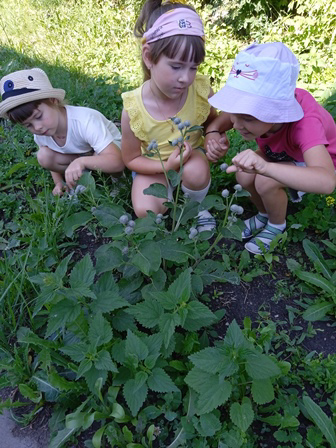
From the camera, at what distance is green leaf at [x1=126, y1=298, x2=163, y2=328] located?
1.56 m

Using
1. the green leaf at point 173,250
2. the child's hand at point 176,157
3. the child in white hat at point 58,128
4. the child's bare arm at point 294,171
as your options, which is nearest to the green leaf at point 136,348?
the green leaf at point 173,250

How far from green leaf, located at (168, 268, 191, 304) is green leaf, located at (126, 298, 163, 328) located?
0.36 ft

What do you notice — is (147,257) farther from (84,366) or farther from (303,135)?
(303,135)

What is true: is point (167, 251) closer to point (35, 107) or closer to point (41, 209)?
point (41, 209)

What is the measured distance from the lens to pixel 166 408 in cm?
159

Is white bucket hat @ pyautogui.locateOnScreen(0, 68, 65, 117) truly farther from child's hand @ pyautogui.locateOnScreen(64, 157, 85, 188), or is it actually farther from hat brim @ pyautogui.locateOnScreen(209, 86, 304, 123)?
hat brim @ pyautogui.locateOnScreen(209, 86, 304, 123)

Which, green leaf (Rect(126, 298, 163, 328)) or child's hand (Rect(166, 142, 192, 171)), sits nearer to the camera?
green leaf (Rect(126, 298, 163, 328))

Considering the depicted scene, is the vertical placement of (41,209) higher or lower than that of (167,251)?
lower

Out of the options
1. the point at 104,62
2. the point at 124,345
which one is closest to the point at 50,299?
the point at 124,345

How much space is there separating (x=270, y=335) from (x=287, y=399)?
0.26m

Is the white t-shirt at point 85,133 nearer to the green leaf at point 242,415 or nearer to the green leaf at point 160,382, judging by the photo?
the green leaf at point 160,382

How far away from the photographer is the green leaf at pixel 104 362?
1.47 meters

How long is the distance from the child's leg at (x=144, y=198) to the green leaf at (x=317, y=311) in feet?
3.26

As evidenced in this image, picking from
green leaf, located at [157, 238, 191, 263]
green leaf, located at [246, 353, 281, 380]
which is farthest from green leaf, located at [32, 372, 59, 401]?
green leaf, located at [246, 353, 281, 380]
